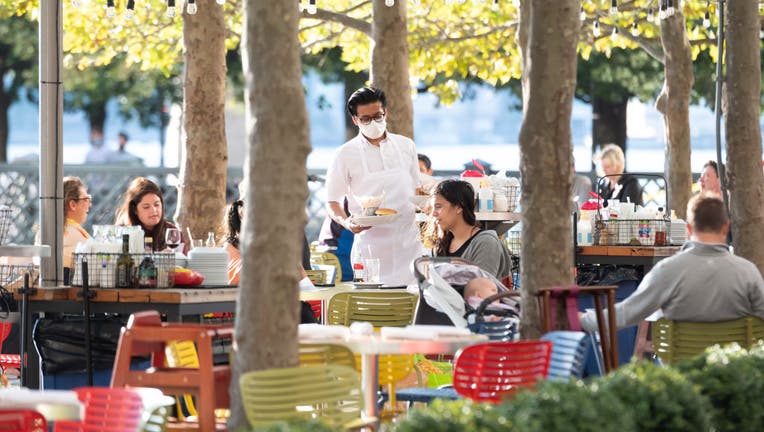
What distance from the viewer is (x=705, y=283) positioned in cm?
836

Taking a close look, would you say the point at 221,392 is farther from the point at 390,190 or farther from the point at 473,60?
the point at 473,60

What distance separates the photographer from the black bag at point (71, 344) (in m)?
8.62

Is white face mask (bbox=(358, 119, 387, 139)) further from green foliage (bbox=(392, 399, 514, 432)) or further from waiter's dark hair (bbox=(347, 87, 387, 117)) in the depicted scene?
green foliage (bbox=(392, 399, 514, 432))

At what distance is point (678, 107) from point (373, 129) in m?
7.94

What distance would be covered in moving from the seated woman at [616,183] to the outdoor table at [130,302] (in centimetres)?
744

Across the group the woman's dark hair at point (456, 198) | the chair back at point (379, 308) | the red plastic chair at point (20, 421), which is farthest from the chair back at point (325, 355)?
the woman's dark hair at point (456, 198)

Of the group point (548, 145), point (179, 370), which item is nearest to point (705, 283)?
point (548, 145)

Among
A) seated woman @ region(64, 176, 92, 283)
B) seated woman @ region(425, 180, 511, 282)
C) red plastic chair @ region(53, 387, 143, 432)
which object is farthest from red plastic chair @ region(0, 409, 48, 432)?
seated woman @ region(64, 176, 92, 283)

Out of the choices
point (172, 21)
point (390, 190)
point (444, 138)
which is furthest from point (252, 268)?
point (444, 138)

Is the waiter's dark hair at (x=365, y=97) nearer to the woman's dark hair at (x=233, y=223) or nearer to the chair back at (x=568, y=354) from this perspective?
the woman's dark hair at (x=233, y=223)

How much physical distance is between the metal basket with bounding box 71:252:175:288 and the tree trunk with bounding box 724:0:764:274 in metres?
4.25

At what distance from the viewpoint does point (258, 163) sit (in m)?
6.27

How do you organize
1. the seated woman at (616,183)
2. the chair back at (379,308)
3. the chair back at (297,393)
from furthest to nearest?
the seated woman at (616,183) → the chair back at (379,308) → the chair back at (297,393)

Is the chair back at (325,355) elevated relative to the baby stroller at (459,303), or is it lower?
lower
